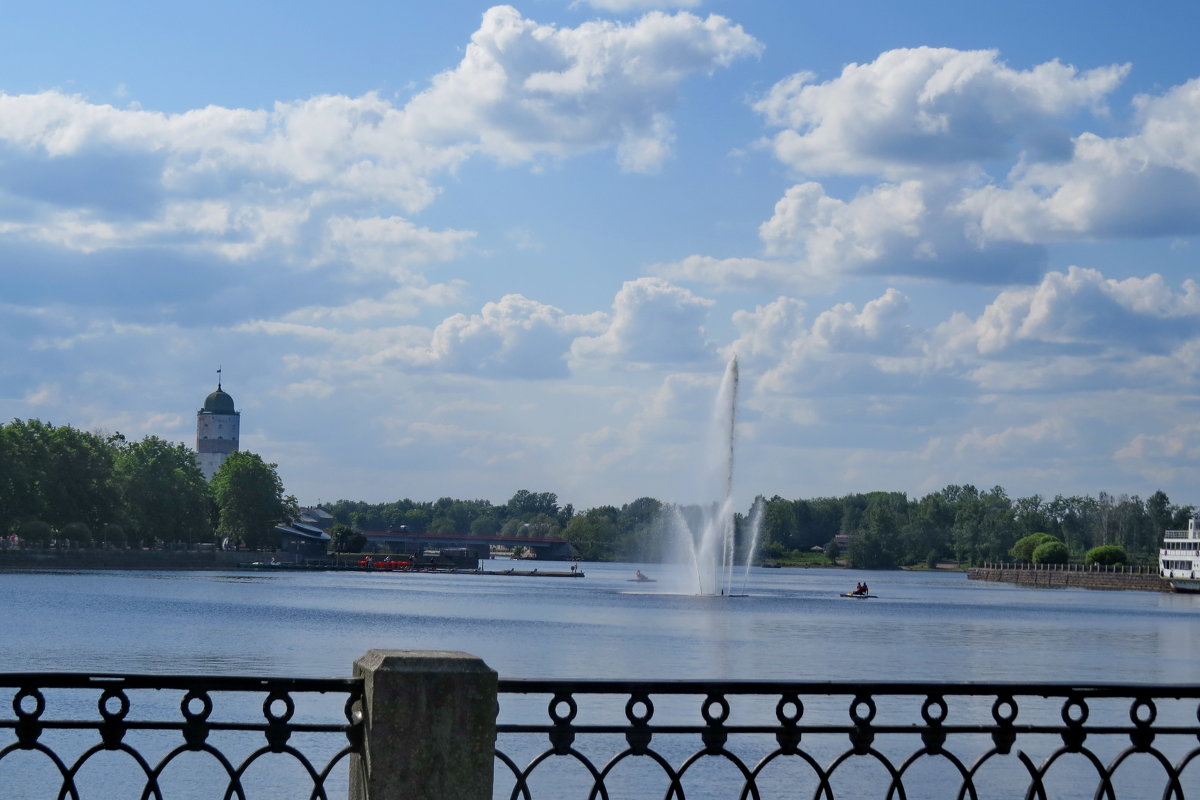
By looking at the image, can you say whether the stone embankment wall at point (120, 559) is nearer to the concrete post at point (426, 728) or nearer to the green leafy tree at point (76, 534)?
the green leafy tree at point (76, 534)

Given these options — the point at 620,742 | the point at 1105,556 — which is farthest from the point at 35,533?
the point at 1105,556

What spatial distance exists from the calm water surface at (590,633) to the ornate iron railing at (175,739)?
10.5 metres

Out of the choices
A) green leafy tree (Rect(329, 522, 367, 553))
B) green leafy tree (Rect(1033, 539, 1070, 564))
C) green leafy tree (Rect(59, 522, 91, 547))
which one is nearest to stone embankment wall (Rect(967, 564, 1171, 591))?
green leafy tree (Rect(1033, 539, 1070, 564))

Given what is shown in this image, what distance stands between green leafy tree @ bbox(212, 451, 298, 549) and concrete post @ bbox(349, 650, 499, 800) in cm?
16960

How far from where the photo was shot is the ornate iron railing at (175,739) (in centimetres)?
704

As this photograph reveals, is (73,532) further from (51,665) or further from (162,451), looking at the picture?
(51,665)

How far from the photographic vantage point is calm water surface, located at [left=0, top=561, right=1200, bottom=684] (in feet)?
160

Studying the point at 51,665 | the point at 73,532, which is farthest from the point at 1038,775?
the point at 73,532

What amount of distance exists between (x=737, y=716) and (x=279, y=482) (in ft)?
492

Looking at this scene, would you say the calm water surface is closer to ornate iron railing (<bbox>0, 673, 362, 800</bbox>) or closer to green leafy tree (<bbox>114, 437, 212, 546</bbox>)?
ornate iron railing (<bbox>0, 673, 362, 800</bbox>)

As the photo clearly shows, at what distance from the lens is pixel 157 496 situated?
154625mm

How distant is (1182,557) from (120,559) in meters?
118

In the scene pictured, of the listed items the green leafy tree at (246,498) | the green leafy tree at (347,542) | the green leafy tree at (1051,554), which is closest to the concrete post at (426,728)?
Answer: the green leafy tree at (246,498)

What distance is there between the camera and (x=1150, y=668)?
2195 inches
